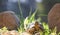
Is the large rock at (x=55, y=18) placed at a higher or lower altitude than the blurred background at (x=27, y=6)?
lower

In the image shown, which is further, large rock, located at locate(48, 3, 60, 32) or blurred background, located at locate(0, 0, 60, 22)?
blurred background, located at locate(0, 0, 60, 22)

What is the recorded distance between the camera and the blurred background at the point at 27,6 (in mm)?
1101

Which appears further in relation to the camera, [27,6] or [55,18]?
[27,6]

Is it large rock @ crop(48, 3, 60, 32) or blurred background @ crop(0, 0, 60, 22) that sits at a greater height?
blurred background @ crop(0, 0, 60, 22)

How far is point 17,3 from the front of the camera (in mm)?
1173

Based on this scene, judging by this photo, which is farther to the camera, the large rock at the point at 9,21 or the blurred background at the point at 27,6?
the blurred background at the point at 27,6

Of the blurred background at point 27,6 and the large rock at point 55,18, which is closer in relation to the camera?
the large rock at point 55,18

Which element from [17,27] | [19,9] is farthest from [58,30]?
[19,9]

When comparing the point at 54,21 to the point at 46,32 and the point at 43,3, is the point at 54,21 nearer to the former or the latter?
the point at 46,32

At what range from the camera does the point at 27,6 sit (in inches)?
46.6

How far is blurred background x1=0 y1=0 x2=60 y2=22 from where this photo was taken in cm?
110

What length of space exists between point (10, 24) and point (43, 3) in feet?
1.02

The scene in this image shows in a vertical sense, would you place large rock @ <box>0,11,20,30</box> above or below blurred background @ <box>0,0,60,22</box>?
below

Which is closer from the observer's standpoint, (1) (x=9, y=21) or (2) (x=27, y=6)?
(1) (x=9, y=21)
